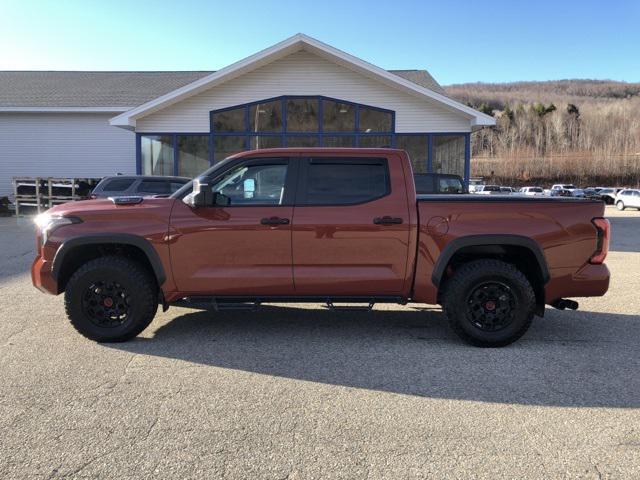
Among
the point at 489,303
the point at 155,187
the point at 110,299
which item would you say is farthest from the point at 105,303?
the point at 155,187

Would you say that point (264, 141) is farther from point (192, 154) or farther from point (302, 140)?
point (192, 154)

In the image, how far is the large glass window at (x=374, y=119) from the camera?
661 inches

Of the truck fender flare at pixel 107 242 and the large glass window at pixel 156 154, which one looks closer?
the truck fender flare at pixel 107 242

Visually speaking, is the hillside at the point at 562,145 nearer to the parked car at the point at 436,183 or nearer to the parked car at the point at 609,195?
the parked car at the point at 609,195

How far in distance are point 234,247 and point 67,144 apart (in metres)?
19.7

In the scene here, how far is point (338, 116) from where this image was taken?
16.8 metres

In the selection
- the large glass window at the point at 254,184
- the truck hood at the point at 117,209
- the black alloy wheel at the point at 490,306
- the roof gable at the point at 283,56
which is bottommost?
the black alloy wheel at the point at 490,306

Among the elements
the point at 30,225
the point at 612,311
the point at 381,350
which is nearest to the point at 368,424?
the point at 381,350

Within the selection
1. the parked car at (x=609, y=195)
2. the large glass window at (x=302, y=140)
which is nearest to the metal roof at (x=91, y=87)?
the large glass window at (x=302, y=140)

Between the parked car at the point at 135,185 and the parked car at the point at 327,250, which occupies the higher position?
the parked car at the point at 135,185

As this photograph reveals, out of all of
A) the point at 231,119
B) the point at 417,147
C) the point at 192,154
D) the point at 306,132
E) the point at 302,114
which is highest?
the point at 302,114

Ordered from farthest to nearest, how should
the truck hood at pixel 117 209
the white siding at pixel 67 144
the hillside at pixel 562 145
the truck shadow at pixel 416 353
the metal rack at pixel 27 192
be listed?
the hillside at pixel 562 145, the white siding at pixel 67 144, the metal rack at pixel 27 192, the truck hood at pixel 117 209, the truck shadow at pixel 416 353

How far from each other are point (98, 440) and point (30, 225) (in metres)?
16.6

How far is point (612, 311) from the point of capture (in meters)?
6.21
